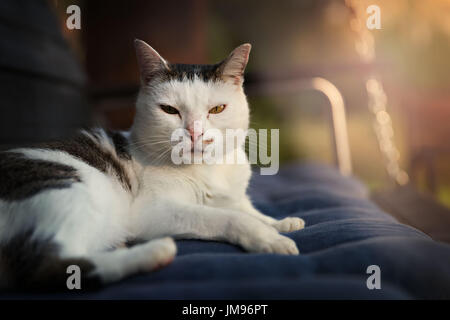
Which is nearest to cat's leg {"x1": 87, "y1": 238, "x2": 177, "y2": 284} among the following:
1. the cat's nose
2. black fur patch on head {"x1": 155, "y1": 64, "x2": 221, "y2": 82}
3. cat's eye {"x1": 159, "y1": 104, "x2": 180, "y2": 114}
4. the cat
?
the cat

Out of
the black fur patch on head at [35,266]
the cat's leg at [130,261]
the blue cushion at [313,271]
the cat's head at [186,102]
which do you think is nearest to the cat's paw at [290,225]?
the blue cushion at [313,271]

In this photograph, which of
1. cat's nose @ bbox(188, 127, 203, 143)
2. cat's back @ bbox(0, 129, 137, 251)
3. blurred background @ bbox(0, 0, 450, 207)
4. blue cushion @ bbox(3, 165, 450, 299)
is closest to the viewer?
blue cushion @ bbox(3, 165, 450, 299)

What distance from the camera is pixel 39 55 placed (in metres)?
1.63

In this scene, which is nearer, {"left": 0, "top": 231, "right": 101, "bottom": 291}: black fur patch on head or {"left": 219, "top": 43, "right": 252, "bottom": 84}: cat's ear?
{"left": 0, "top": 231, "right": 101, "bottom": 291}: black fur patch on head

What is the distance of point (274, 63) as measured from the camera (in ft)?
12.1

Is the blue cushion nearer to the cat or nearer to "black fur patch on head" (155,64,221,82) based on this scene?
the cat

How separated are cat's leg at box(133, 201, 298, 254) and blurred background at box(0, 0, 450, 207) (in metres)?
0.59

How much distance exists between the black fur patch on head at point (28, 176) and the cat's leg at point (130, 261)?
219 mm

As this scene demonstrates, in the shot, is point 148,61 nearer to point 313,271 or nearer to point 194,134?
point 194,134

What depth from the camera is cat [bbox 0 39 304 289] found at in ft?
2.18

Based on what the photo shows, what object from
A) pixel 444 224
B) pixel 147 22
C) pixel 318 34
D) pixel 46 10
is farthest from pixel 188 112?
pixel 318 34

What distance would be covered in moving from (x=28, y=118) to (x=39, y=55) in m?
0.30

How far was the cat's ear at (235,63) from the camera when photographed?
1033 millimetres

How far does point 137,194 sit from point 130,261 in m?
0.37
